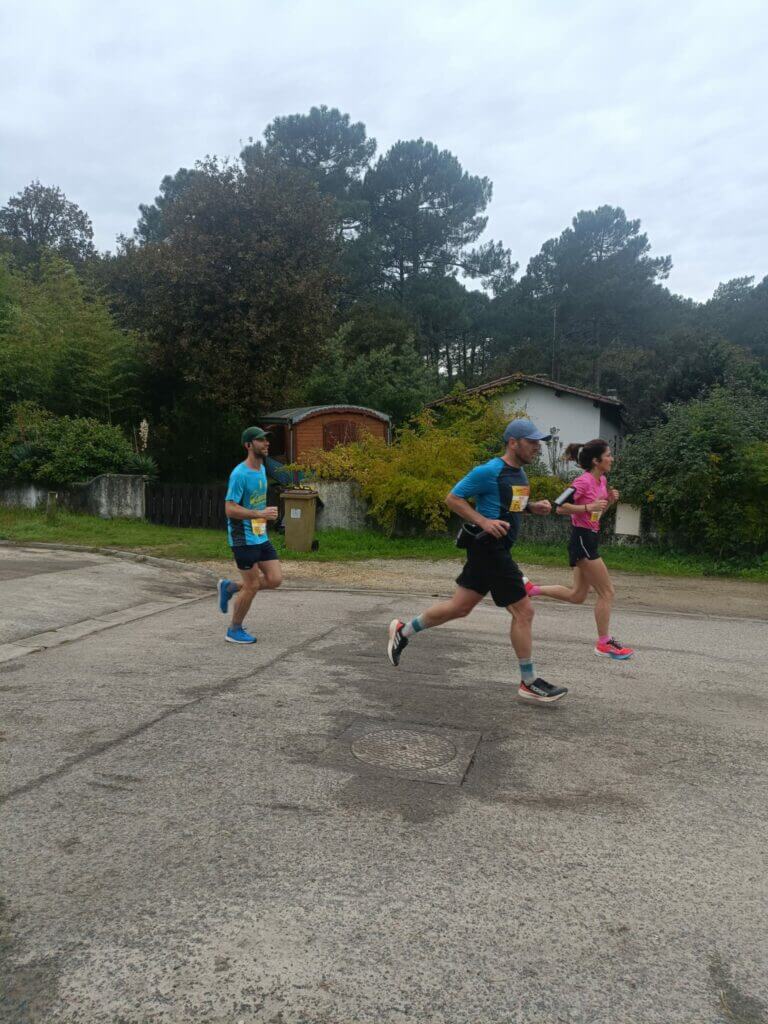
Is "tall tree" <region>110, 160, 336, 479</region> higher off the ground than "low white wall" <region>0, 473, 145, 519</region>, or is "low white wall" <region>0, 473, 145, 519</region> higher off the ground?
"tall tree" <region>110, 160, 336, 479</region>

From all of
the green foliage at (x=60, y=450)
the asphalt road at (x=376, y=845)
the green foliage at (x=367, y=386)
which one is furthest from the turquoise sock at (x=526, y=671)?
the green foliage at (x=367, y=386)

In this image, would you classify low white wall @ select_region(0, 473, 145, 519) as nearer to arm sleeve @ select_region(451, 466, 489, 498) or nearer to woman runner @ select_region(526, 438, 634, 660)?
woman runner @ select_region(526, 438, 634, 660)

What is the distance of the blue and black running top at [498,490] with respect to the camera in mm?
5250

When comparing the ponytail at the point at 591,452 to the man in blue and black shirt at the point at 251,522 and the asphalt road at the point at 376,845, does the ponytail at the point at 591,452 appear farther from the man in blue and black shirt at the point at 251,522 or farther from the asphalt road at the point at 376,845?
the man in blue and black shirt at the point at 251,522

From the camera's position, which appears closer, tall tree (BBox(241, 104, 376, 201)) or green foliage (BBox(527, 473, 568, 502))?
green foliage (BBox(527, 473, 568, 502))

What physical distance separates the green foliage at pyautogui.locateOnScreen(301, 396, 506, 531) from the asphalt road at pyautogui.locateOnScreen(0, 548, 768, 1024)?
345 inches

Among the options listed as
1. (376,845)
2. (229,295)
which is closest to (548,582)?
(376,845)

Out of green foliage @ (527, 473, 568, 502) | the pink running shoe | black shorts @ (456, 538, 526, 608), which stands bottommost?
the pink running shoe

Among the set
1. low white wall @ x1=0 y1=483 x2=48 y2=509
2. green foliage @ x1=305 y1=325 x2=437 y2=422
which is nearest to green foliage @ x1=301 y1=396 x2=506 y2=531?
low white wall @ x1=0 y1=483 x2=48 y2=509

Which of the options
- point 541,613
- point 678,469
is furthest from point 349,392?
point 541,613

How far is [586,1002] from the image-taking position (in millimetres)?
2303

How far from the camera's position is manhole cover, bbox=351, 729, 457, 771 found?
→ 4.11 metres

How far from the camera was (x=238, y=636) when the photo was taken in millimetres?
7016

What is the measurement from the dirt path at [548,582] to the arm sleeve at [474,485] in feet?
17.5
